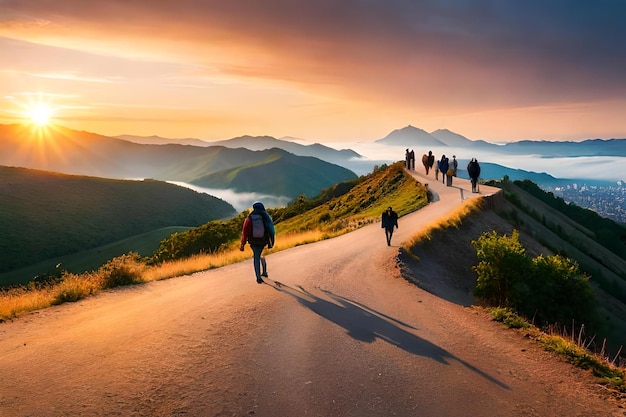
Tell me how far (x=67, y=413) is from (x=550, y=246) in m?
39.0

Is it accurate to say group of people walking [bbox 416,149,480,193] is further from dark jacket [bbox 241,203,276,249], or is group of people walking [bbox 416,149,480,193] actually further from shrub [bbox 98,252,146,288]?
shrub [bbox 98,252,146,288]

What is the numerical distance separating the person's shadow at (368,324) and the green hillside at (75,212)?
105 metres

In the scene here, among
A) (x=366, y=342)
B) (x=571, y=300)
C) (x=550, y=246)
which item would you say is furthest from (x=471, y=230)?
(x=366, y=342)

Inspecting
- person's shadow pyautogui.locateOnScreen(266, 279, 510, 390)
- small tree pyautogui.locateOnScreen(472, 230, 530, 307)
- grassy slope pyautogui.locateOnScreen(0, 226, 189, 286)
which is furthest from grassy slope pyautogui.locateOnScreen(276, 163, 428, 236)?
grassy slope pyautogui.locateOnScreen(0, 226, 189, 286)

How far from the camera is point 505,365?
8281 millimetres

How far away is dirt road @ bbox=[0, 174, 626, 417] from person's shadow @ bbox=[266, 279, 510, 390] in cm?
5

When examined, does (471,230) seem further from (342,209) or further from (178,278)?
(342,209)

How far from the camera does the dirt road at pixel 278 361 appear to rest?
634 cm

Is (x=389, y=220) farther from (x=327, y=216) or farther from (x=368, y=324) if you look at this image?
(x=327, y=216)

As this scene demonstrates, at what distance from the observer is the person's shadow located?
27.5 feet

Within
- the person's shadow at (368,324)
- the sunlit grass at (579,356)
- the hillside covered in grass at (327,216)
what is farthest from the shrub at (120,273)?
the hillside covered in grass at (327,216)

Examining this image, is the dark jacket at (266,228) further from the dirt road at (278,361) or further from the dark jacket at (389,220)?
the dark jacket at (389,220)

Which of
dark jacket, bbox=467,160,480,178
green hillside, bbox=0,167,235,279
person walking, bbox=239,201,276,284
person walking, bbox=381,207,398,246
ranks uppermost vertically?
dark jacket, bbox=467,160,480,178

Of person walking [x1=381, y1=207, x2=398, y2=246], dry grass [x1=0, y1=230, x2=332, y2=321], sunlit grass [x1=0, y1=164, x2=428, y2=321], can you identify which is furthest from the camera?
person walking [x1=381, y1=207, x2=398, y2=246]
